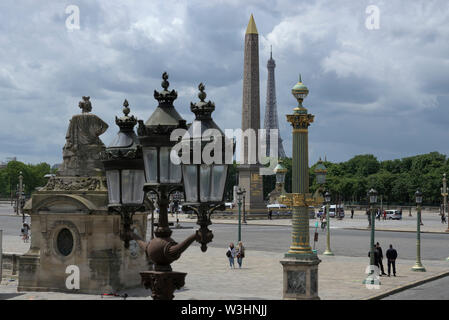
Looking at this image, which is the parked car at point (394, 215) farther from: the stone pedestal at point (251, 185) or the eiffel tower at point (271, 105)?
the eiffel tower at point (271, 105)

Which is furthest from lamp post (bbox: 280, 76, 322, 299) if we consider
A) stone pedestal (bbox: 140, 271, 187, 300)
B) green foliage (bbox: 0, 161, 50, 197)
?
green foliage (bbox: 0, 161, 50, 197)

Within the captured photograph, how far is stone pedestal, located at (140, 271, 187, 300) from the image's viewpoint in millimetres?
7363

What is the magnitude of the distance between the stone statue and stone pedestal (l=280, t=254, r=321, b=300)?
7357 millimetres

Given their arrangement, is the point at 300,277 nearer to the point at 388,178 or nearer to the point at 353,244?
the point at 353,244

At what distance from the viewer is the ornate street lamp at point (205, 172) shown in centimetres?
701

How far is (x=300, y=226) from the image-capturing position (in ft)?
60.2

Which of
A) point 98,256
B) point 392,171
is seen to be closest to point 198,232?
point 98,256

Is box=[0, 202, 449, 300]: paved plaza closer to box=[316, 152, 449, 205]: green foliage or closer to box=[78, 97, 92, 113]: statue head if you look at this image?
box=[78, 97, 92, 113]: statue head

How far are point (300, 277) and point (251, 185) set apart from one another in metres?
61.9

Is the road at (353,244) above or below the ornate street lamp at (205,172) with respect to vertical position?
below

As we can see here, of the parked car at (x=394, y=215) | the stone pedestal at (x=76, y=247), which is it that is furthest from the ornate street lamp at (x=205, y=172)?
the parked car at (x=394, y=215)

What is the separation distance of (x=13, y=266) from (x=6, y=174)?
14078cm

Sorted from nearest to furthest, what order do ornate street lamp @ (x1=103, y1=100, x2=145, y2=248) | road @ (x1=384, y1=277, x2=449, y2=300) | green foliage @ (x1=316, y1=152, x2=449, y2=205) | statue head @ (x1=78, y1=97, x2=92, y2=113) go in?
ornate street lamp @ (x1=103, y1=100, x2=145, y2=248) < road @ (x1=384, y1=277, x2=449, y2=300) < statue head @ (x1=78, y1=97, x2=92, y2=113) < green foliage @ (x1=316, y1=152, x2=449, y2=205)

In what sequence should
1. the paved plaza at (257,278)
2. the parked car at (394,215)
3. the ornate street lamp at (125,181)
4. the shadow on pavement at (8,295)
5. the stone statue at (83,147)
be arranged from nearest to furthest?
the ornate street lamp at (125,181) < the shadow on pavement at (8,295) < the paved plaza at (257,278) < the stone statue at (83,147) < the parked car at (394,215)
